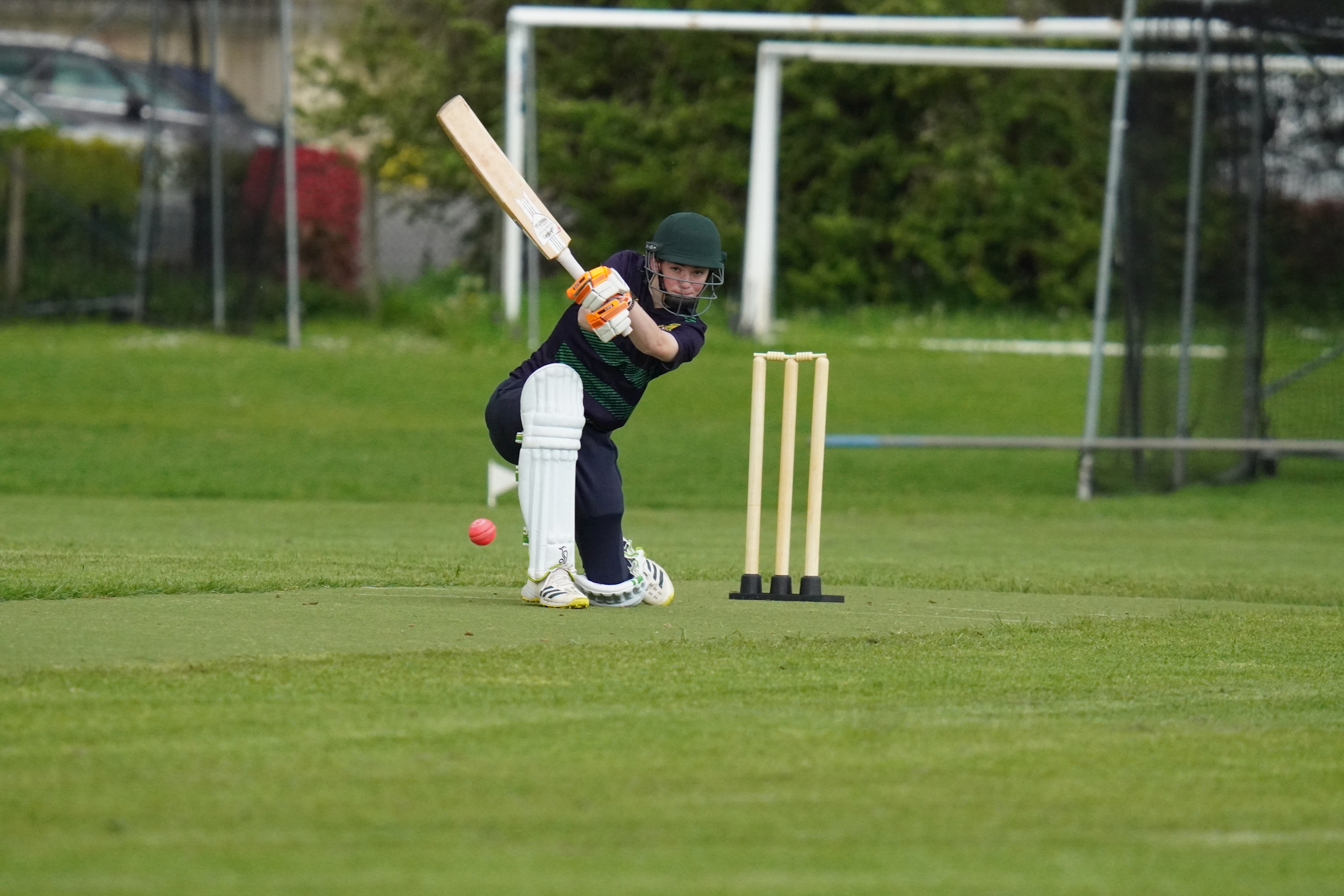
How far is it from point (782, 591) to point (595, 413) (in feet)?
3.44

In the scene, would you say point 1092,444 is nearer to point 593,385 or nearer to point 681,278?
point 681,278

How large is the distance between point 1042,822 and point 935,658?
6.23 feet

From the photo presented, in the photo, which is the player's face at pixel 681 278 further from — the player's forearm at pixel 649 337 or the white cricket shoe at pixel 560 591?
the white cricket shoe at pixel 560 591

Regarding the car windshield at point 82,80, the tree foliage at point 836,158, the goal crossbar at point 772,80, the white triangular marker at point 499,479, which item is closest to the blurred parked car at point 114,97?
the car windshield at point 82,80

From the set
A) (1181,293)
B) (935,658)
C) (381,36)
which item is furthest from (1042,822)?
(381,36)

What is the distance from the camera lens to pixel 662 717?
4.39m

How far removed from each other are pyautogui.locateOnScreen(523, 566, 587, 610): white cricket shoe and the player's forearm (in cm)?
83

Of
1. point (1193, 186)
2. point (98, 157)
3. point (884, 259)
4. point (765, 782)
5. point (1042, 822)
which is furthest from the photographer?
point (884, 259)

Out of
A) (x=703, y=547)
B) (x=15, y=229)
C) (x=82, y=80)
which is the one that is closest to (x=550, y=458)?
(x=703, y=547)

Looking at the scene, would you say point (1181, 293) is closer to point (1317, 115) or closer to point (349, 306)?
point (1317, 115)

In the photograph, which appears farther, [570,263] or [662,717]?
[570,263]

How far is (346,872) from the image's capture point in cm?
309

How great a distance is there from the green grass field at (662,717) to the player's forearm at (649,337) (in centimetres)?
92

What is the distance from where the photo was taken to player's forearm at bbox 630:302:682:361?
238 inches
